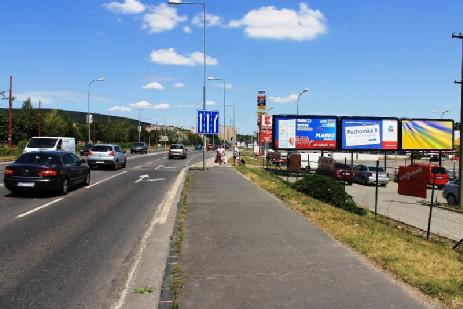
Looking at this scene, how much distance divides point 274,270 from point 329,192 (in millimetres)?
9819

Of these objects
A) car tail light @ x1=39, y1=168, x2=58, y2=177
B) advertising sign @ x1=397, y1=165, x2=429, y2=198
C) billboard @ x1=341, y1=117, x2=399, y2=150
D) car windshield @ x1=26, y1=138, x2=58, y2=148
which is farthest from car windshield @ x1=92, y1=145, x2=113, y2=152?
billboard @ x1=341, y1=117, x2=399, y2=150

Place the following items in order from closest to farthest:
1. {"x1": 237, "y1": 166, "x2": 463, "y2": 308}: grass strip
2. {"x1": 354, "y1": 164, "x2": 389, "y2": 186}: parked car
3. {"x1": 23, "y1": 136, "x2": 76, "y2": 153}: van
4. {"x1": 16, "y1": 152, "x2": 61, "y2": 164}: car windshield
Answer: {"x1": 237, "y1": 166, "x2": 463, "y2": 308}: grass strip → {"x1": 16, "y1": 152, "x2": 61, "y2": 164}: car windshield → {"x1": 23, "y1": 136, "x2": 76, "y2": 153}: van → {"x1": 354, "y1": 164, "x2": 389, "y2": 186}: parked car

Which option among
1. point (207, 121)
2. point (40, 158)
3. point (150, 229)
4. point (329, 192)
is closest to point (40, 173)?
point (40, 158)

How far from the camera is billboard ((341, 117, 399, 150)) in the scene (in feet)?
141

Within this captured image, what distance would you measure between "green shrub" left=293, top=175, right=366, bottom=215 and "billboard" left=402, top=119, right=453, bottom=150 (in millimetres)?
30651

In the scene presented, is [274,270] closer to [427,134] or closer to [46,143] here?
[46,143]

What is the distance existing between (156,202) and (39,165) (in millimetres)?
3777

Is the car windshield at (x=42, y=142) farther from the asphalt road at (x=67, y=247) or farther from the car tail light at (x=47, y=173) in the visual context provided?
the car tail light at (x=47, y=173)

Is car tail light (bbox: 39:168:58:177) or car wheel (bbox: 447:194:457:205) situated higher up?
car tail light (bbox: 39:168:58:177)

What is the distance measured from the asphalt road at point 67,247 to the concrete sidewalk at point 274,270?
103cm

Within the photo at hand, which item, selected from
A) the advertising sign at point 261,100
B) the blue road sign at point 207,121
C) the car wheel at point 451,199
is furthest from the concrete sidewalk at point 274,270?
the advertising sign at point 261,100

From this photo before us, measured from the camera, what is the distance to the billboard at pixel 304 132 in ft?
138

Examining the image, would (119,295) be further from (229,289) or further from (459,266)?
(459,266)

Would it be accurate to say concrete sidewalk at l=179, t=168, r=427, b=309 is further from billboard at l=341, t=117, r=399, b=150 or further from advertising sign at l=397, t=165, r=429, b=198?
billboard at l=341, t=117, r=399, b=150
